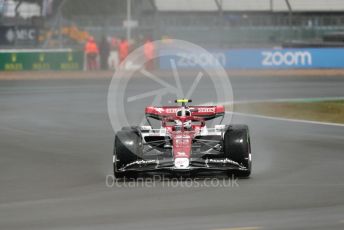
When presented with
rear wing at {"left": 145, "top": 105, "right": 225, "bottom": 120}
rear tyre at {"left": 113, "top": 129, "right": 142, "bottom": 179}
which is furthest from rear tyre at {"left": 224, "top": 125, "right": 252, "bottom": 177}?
rear tyre at {"left": 113, "top": 129, "right": 142, "bottom": 179}

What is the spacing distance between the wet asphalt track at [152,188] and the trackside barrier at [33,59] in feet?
67.8

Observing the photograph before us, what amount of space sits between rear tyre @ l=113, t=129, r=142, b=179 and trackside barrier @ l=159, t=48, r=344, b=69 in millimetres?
32812

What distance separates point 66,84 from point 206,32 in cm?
2233

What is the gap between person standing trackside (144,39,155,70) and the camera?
151 ft

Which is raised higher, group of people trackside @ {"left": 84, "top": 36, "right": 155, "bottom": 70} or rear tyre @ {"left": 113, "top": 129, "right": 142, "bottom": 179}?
group of people trackside @ {"left": 84, "top": 36, "right": 155, "bottom": 70}

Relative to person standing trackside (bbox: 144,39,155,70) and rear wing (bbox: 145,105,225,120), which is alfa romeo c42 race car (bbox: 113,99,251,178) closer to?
rear wing (bbox: 145,105,225,120)

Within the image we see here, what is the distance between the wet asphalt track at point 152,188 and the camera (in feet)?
33.4

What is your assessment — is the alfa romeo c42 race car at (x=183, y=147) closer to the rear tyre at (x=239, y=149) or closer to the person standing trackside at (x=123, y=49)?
the rear tyre at (x=239, y=149)

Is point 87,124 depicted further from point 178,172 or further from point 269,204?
point 269,204

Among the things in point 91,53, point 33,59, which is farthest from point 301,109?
point 91,53

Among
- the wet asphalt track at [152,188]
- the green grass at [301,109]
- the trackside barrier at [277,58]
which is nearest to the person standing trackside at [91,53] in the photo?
the trackside barrier at [277,58]

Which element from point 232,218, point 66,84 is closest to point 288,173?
point 232,218

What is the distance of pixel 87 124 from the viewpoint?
22391mm

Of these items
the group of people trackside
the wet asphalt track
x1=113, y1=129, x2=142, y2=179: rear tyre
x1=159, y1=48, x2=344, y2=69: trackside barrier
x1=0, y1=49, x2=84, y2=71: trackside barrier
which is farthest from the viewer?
x1=159, y1=48, x2=344, y2=69: trackside barrier
